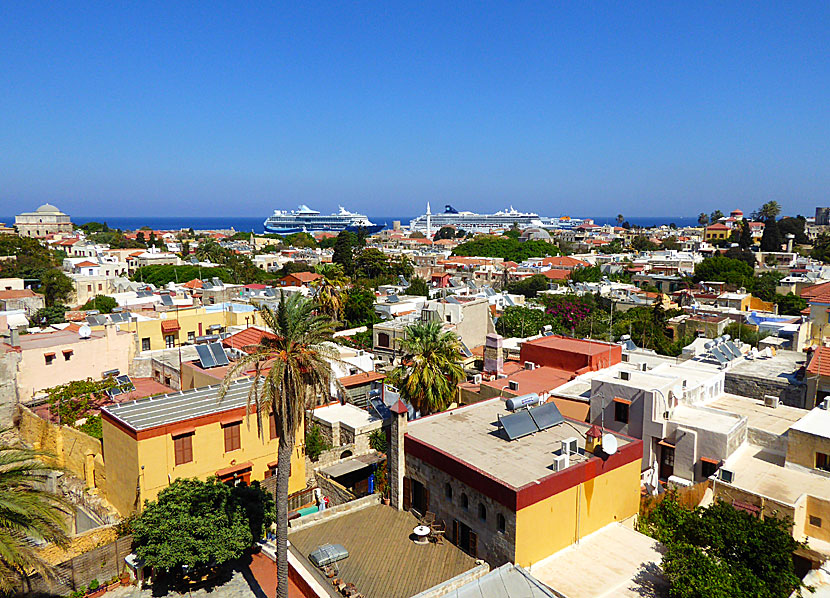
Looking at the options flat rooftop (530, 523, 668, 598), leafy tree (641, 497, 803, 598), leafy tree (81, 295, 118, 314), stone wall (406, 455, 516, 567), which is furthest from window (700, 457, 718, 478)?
leafy tree (81, 295, 118, 314)

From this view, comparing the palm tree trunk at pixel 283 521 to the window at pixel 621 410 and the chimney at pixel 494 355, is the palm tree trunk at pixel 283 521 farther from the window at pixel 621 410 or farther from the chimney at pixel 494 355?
the chimney at pixel 494 355

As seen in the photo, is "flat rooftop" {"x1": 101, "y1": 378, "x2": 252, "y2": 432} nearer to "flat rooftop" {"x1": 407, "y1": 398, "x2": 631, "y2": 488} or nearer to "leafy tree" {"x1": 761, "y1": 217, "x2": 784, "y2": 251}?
"flat rooftop" {"x1": 407, "y1": 398, "x2": 631, "y2": 488}

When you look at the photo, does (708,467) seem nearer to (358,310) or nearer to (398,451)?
(398,451)

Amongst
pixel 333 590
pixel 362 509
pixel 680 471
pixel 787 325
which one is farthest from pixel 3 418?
pixel 787 325

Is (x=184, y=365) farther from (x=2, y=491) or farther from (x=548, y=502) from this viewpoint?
(x=548, y=502)

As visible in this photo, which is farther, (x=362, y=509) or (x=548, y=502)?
(x=362, y=509)
